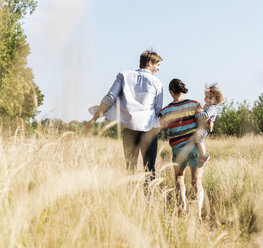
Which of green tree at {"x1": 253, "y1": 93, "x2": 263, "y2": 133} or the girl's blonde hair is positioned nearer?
the girl's blonde hair

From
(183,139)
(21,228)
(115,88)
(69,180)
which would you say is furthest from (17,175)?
Answer: (183,139)

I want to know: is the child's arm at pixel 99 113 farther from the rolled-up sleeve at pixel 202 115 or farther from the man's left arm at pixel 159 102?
the rolled-up sleeve at pixel 202 115

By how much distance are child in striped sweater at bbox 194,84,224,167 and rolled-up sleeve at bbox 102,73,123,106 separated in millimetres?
→ 1009

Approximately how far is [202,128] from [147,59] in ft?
3.66

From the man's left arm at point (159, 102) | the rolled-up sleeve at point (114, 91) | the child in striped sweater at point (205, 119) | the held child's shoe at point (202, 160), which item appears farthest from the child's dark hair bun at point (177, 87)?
the held child's shoe at point (202, 160)

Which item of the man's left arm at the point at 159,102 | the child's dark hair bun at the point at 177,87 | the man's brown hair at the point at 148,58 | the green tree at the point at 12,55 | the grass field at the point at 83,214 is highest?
the green tree at the point at 12,55

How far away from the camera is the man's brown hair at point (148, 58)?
4023mm

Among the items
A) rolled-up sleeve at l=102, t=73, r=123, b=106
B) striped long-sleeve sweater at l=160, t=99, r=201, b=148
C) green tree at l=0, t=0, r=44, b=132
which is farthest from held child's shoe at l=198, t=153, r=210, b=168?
green tree at l=0, t=0, r=44, b=132

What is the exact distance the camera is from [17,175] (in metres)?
2.69

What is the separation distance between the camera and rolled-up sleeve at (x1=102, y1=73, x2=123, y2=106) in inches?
154

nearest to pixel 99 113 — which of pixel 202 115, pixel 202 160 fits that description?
pixel 202 115

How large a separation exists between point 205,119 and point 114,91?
116 cm

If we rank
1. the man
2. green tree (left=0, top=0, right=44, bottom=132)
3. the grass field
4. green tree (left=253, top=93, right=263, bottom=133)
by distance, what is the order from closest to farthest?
the grass field
the man
green tree (left=0, top=0, right=44, bottom=132)
green tree (left=253, top=93, right=263, bottom=133)

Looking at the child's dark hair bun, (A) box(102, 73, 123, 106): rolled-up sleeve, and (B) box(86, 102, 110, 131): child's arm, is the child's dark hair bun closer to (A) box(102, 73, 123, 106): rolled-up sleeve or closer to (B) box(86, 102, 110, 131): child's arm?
(A) box(102, 73, 123, 106): rolled-up sleeve
